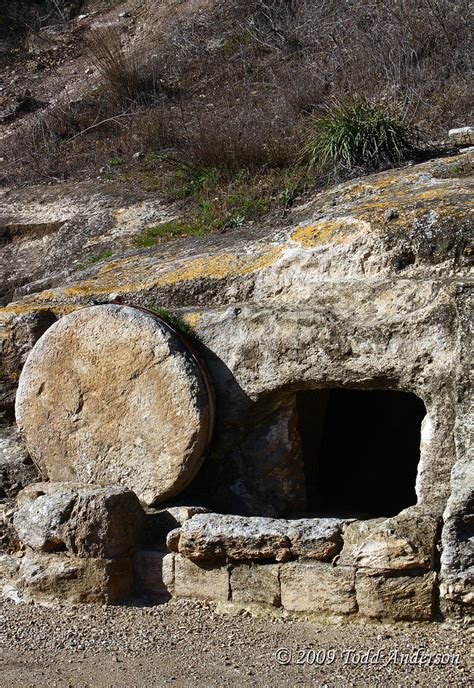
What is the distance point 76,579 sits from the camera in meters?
4.95

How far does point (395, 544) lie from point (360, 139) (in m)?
4.23

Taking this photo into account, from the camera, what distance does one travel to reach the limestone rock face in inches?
210

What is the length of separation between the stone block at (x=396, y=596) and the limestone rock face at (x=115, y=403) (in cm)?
140

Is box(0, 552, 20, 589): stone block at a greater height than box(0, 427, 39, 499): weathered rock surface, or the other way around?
box(0, 427, 39, 499): weathered rock surface

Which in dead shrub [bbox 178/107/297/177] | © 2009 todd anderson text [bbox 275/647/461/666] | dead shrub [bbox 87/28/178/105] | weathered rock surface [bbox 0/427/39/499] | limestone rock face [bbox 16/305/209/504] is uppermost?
dead shrub [bbox 87/28/178/105]

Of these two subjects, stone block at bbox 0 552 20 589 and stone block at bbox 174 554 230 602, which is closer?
stone block at bbox 174 554 230 602

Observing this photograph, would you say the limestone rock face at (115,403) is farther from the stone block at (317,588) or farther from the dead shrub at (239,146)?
the dead shrub at (239,146)

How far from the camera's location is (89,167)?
10.3 metres

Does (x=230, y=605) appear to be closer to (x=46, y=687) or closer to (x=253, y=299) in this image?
(x=46, y=687)

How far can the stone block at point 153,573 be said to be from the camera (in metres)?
4.90

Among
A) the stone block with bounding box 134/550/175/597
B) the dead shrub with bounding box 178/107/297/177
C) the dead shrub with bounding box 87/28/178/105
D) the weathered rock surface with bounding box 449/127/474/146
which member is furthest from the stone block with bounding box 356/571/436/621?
the dead shrub with bounding box 87/28/178/105

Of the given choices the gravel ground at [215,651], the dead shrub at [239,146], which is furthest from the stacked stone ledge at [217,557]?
the dead shrub at [239,146]

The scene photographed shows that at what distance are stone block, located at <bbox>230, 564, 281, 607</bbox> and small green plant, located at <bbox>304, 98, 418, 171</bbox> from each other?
4.01 metres

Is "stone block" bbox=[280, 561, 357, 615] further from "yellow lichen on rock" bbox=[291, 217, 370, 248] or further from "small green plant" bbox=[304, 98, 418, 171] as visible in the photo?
"small green plant" bbox=[304, 98, 418, 171]
